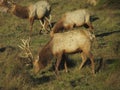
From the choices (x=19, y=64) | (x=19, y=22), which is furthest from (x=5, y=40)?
Result: (x=19, y=64)

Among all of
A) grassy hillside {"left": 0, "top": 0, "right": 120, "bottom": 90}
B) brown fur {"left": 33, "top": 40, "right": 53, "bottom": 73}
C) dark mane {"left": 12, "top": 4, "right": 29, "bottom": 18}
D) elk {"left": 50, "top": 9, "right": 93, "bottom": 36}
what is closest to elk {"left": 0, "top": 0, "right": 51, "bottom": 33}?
dark mane {"left": 12, "top": 4, "right": 29, "bottom": 18}

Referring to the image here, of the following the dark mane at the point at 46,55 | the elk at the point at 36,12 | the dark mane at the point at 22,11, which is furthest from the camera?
the dark mane at the point at 22,11

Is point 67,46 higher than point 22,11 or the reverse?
higher

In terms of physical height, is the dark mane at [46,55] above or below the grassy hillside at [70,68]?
above

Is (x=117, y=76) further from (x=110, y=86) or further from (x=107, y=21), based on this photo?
(x=107, y=21)

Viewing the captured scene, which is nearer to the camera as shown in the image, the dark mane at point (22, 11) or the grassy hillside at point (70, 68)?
the grassy hillside at point (70, 68)

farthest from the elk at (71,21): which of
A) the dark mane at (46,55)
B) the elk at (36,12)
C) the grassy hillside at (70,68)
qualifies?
the dark mane at (46,55)

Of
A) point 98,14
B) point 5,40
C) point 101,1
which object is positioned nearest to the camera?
point 5,40

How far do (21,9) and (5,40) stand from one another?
2.90 meters

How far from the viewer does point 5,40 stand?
66.0 feet

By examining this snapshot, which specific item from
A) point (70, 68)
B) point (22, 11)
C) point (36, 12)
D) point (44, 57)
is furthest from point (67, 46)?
point (22, 11)

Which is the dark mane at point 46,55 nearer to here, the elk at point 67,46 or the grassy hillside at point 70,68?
the elk at point 67,46

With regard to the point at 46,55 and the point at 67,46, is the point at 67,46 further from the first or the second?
the point at 46,55

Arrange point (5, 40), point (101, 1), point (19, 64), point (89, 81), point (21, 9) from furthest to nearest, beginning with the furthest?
point (101, 1), point (21, 9), point (5, 40), point (19, 64), point (89, 81)
